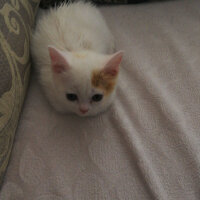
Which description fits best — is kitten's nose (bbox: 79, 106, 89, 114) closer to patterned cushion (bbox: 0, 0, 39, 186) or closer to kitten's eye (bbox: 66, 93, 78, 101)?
kitten's eye (bbox: 66, 93, 78, 101)

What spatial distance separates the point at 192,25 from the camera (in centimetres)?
110

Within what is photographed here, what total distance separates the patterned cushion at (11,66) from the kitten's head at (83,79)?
0.15 meters

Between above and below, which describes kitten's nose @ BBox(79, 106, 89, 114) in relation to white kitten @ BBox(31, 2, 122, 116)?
below

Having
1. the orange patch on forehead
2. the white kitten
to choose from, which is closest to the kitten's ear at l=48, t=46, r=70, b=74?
the white kitten

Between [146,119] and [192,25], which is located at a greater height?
[192,25]

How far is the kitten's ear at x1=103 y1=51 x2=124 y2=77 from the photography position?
0.68m

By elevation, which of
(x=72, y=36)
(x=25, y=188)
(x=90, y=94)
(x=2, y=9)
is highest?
(x=2, y=9)

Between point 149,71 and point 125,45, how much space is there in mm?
218

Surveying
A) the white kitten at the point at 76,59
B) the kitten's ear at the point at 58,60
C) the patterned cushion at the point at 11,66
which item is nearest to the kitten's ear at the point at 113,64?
the white kitten at the point at 76,59

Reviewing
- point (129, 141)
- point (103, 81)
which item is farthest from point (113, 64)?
point (129, 141)

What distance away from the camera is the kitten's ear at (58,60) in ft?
2.19

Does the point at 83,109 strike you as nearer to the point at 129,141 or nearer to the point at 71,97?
the point at 71,97

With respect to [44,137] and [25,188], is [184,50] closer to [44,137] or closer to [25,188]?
[44,137]

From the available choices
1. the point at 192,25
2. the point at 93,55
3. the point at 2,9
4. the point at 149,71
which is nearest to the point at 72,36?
the point at 93,55
